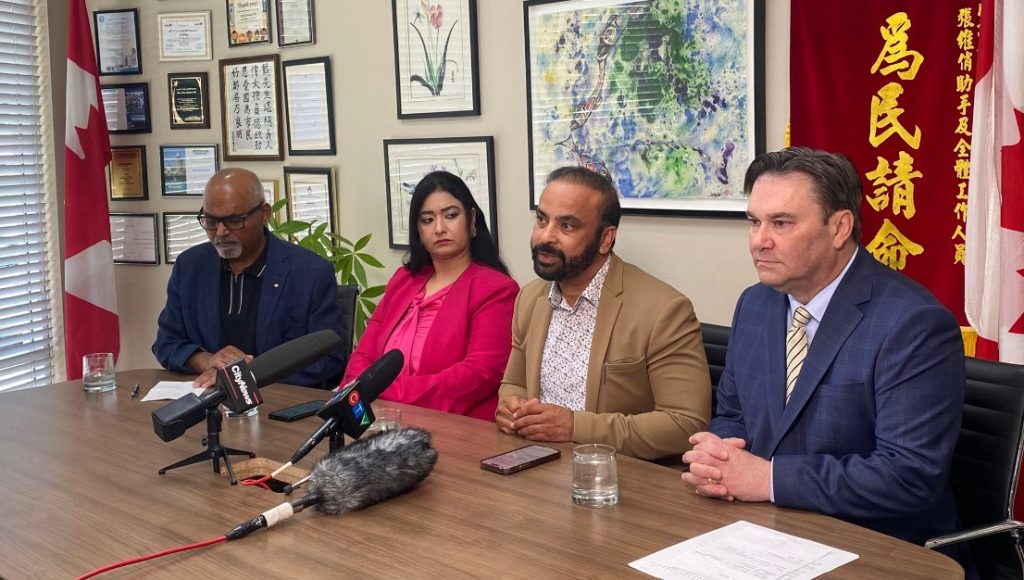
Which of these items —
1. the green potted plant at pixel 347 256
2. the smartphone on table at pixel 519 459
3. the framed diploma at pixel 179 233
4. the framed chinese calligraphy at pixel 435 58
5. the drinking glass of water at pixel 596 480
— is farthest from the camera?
the framed diploma at pixel 179 233

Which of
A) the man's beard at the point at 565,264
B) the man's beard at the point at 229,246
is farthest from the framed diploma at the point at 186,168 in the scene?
the man's beard at the point at 565,264

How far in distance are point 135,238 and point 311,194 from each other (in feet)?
4.38

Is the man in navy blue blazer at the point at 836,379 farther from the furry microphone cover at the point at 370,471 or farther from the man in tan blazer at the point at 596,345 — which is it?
the furry microphone cover at the point at 370,471

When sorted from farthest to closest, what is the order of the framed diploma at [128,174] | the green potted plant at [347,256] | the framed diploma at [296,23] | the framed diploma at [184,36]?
the framed diploma at [128,174], the framed diploma at [184,36], the framed diploma at [296,23], the green potted plant at [347,256]

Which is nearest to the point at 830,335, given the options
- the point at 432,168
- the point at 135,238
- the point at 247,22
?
the point at 432,168

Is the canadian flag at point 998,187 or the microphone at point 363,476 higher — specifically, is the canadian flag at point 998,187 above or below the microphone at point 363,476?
above

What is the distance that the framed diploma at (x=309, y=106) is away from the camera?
15.0ft

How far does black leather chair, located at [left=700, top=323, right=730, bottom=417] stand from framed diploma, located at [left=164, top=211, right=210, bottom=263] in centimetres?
327

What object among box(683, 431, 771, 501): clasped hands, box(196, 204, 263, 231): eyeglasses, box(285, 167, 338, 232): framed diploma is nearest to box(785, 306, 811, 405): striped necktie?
box(683, 431, 771, 501): clasped hands

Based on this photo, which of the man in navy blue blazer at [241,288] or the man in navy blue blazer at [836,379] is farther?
the man in navy blue blazer at [241,288]

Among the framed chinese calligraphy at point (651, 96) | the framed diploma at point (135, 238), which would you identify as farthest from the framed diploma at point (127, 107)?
the framed chinese calligraphy at point (651, 96)

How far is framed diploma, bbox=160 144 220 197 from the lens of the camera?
509 cm

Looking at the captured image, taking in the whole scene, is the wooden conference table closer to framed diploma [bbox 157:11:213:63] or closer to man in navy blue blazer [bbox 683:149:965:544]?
man in navy blue blazer [bbox 683:149:965:544]

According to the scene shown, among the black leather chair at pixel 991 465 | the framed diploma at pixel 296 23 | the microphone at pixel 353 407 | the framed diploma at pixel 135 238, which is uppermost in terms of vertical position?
the framed diploma at pixel 296 23
